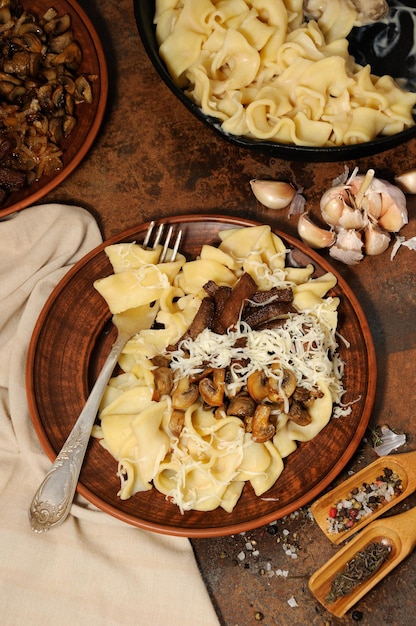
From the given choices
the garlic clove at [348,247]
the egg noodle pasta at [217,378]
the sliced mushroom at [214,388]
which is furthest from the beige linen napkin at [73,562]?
the garlic clove at [348,247]

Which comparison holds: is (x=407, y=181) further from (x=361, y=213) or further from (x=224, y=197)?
(x=224, y=197)

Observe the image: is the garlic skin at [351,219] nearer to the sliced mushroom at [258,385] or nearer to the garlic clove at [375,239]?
the garlic clove at [375,239]

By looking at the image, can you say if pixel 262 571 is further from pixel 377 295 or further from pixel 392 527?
pixel 377 295

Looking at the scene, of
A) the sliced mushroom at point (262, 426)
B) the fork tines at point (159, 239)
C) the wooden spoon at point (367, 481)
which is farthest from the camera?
the fork tines at point (159, 239)

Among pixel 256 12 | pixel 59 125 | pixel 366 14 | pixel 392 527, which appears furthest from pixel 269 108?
pixel 392 527

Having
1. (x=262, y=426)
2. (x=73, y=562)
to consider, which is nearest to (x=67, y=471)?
Result: (x=73, y=562)

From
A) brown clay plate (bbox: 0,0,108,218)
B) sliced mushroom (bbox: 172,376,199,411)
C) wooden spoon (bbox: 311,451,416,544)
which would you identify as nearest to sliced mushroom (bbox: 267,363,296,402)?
sliced mushroom (bbox: 172,376,199,411)
